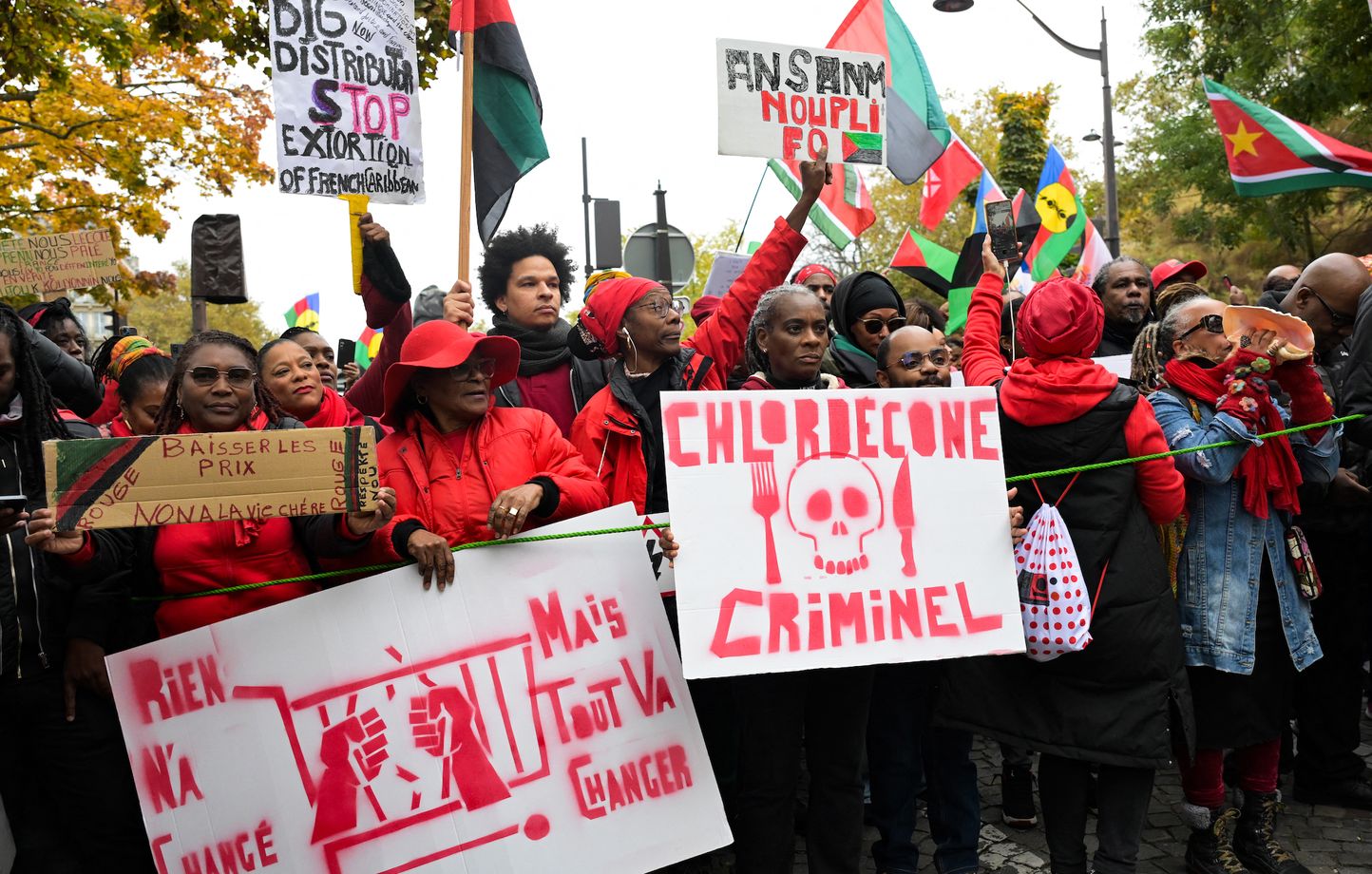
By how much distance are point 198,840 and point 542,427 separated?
159 cm

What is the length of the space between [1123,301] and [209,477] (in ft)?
14.6

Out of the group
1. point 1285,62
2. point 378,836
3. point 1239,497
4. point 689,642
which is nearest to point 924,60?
point 1239,497

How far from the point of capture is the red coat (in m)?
3.94

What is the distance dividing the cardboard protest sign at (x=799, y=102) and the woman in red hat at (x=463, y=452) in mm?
1762

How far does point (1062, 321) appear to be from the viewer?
3.54 m

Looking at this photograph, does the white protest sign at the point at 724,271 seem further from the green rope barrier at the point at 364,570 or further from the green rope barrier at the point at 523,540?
the green rope barrier at the point at 364,570

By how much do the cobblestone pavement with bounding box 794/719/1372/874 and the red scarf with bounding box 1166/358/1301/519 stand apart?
4.41 ft

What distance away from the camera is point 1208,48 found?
18.2m

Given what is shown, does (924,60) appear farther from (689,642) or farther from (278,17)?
(689,642)

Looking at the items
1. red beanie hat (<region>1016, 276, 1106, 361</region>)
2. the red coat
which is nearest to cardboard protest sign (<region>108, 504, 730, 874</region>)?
the red coat

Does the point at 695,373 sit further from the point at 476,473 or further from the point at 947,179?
the point at 947,179

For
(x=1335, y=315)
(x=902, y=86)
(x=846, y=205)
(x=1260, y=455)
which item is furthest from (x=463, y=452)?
(x=846, y=205)

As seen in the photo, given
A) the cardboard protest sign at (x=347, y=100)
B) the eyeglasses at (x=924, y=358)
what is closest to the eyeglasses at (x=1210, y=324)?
the eyeglasses at (x=924, y=358)

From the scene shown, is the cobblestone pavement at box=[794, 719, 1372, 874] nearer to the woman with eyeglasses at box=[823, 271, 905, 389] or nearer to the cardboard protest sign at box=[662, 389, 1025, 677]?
the cardboard protest sign at box=[662, 389, 1025, 677]
